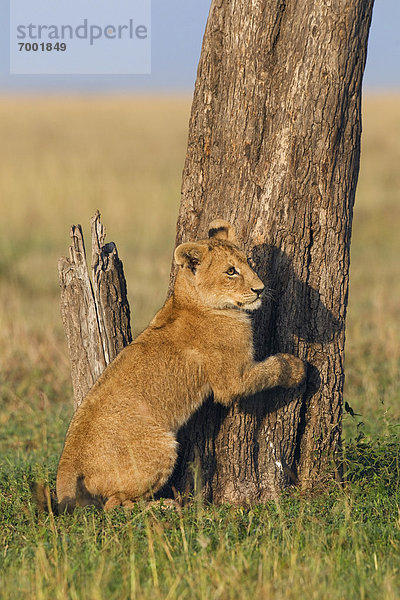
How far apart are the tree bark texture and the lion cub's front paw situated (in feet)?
4.36

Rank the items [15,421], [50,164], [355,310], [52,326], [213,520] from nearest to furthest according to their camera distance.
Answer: [213,520], [15,421], [52,326], [355,310], [50,164]

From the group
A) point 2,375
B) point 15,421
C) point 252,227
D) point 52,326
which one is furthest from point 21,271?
point 252,227

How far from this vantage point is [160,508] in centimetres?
531

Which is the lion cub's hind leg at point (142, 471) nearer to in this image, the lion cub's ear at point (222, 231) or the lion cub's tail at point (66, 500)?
the lion cub's tail at point (66, 500)

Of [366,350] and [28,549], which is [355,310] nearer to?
[366,350]

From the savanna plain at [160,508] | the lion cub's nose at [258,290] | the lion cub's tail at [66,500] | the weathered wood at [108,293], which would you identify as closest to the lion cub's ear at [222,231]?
the lion cub's nose at [258,290]

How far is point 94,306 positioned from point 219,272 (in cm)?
109

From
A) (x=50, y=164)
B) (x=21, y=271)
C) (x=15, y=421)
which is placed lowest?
(x=15, y=421)

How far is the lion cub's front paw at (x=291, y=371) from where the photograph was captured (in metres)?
5.62

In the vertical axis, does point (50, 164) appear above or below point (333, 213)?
above

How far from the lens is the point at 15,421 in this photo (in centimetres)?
903

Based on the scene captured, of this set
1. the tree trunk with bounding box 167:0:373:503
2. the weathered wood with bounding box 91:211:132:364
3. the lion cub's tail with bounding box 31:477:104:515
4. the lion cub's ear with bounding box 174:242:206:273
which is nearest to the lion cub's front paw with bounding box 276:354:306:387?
the tree trunk with bounding box 167:0:373:503

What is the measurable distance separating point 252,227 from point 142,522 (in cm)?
211

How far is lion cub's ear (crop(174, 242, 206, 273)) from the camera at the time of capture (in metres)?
5.55
